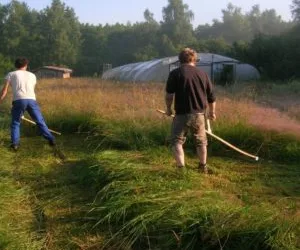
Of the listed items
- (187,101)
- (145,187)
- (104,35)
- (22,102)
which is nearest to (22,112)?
(22,102)

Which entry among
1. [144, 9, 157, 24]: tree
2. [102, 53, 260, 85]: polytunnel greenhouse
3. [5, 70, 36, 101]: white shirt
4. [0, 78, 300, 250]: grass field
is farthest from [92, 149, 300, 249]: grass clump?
[144, 9, 157, 24]: tree

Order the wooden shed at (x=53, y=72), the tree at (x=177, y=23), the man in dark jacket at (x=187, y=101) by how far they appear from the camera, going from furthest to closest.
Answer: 1. the tree at (x=177, y=23)
2. the wooden shed at (x=53, y=72)
3. the man in dark jacket at (x=187, y=101)

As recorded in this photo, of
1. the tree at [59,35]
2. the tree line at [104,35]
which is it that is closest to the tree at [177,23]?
the tree line at [104,35]

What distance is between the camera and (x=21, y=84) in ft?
26.6

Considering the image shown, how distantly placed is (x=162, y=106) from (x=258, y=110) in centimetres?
195

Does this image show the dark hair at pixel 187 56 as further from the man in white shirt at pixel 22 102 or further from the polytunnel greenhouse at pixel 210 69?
the polytunnel greenhouse at pixel 210 69

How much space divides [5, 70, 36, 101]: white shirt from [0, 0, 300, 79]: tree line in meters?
37.8

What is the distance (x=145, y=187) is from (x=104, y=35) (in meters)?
87.4

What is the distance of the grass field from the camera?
12.5 feet

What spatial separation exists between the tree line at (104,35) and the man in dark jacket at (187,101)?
38.9 m

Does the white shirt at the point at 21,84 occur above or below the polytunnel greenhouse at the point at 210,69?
above

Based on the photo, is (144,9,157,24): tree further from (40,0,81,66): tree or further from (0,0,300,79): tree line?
(40,0,81,66): tree

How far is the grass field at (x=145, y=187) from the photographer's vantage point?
3.82 m

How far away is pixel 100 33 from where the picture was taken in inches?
3568
